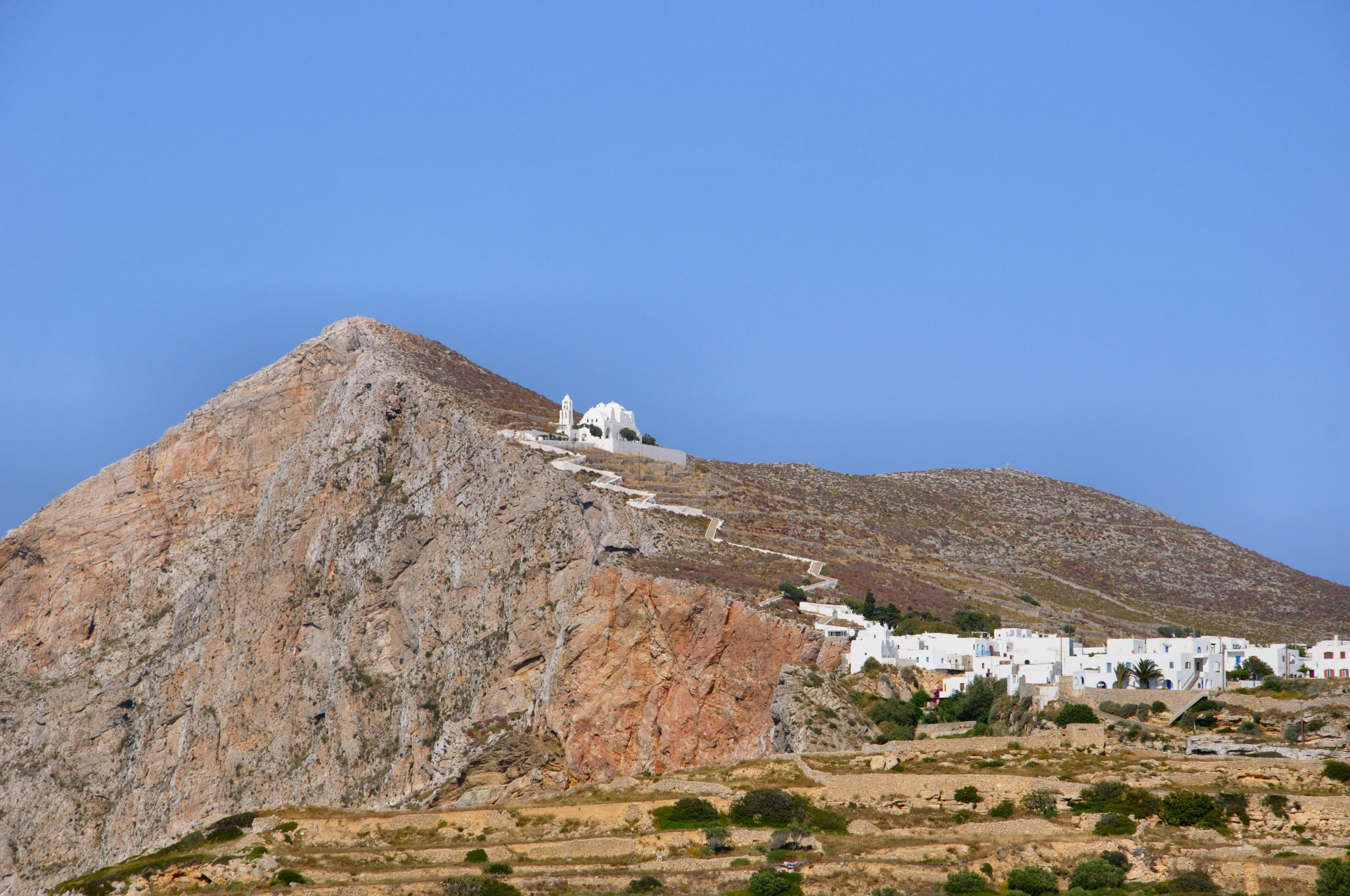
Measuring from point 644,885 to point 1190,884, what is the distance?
16.5 m

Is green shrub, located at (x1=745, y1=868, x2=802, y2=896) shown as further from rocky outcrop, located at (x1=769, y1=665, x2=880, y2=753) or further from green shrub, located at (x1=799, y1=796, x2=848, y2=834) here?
rocky outcrop, located at (x1=769, y1=665, x2=880, y2=753)

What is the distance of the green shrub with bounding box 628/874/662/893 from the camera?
47906 millimetres

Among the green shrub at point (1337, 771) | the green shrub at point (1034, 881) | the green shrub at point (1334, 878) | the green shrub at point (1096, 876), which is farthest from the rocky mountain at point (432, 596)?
the green shrub at point (1334, 878)

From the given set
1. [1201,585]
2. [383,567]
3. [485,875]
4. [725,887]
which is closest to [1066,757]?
[725,887]

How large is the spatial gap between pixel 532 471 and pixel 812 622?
2656 cm

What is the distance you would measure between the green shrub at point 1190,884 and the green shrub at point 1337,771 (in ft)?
30.1

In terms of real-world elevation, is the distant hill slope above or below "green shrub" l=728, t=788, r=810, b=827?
above

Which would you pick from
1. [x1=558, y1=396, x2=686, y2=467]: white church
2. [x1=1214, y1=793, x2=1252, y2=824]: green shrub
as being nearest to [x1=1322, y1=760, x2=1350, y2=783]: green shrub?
[x1=1214, y1=793, x2=1252, y2=824]: green shrub

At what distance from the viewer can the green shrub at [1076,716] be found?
201 ft

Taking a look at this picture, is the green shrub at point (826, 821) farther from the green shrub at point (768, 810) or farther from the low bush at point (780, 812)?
the green shrub at point (768, 810)

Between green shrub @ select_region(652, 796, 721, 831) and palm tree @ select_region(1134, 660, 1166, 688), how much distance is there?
2179 cm

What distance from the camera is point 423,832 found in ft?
190

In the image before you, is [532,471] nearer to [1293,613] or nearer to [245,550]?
[245,550]

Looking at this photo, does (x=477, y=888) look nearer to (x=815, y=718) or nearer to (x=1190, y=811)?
(x=815, y=718)
